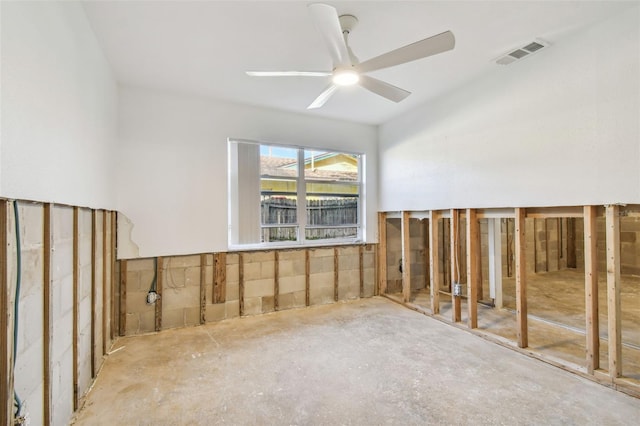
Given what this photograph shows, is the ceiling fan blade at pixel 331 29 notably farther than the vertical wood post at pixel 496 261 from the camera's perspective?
No

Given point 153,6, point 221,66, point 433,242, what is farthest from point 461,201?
point 153,6

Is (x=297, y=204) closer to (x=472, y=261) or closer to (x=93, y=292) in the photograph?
(x=472, y=261)

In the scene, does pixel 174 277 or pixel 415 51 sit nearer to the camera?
pixel 415 51

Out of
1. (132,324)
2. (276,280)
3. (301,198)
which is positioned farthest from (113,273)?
(301,198)

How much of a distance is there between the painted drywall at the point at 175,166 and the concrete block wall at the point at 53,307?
3.52ft

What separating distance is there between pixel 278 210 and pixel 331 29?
9.68 ft

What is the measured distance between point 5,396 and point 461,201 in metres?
4.13

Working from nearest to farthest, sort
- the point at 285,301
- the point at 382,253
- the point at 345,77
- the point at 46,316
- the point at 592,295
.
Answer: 1. the point at 46,316
2. the point at 345,77
3. the point at 592,295
4. the point at 285,301
5. the point at 382,253

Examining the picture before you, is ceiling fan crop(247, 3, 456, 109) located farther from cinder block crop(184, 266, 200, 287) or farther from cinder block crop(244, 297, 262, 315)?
cinder block crop(244, 297, 262, 315)

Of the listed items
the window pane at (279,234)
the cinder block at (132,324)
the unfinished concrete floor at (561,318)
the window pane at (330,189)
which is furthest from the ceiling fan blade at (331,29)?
the cinder block at (132,324)

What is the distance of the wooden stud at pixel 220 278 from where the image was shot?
159 inches

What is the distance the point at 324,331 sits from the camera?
3.63 metres

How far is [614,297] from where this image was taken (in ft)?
7.91

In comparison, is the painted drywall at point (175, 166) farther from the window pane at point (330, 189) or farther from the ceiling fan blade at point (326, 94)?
the ceiling fan blade at point (326, 94)
